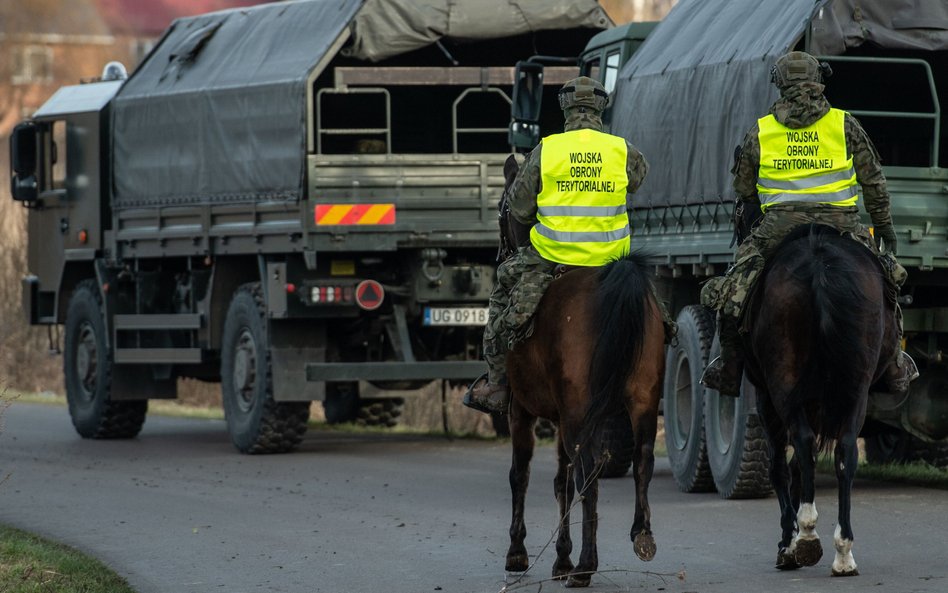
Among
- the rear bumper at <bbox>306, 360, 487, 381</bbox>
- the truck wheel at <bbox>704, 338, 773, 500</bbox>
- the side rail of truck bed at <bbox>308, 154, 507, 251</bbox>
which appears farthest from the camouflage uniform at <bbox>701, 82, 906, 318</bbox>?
the side rail of truck bed at <bbox>308, 154, 507, 251</bbox>

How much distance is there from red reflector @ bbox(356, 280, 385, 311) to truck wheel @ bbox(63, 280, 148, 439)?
407cm

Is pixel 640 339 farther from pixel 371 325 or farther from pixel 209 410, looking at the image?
pixel 209 410

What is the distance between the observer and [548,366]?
9383 mm

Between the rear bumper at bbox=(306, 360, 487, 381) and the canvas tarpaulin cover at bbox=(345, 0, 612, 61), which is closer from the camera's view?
the rear bumper at bbox=(306, 360, 487, 381)

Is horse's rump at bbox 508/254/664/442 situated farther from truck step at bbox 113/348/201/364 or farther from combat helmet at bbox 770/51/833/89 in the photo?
truck step at bbox 113/348/201/364

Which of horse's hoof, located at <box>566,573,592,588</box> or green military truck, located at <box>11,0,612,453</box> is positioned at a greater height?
green military truck, located at <box>11,0,612,453</box>

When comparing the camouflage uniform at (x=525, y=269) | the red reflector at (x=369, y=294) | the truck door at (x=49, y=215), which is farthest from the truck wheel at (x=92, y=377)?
the camouflage uniform at (x=525, y=269)

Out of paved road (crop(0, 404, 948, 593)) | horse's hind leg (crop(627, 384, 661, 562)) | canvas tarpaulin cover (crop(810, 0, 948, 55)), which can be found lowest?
paved road (crop(0, 404, 948, 593))

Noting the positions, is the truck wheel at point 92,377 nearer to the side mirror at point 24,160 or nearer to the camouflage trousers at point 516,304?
the side mirror at point 24,160

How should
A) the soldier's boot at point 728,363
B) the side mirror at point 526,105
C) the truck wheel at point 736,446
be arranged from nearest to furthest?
the soldier's boot at point 728,363 → the truck wheel at point 736,446 → the side mirror at point 526,105

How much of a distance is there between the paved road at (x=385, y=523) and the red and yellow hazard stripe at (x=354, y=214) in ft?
6.44

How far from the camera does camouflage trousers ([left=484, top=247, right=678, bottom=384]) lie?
9383mm

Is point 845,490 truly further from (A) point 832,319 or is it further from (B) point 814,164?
(B) point 814,164

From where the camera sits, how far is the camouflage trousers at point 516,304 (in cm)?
938
